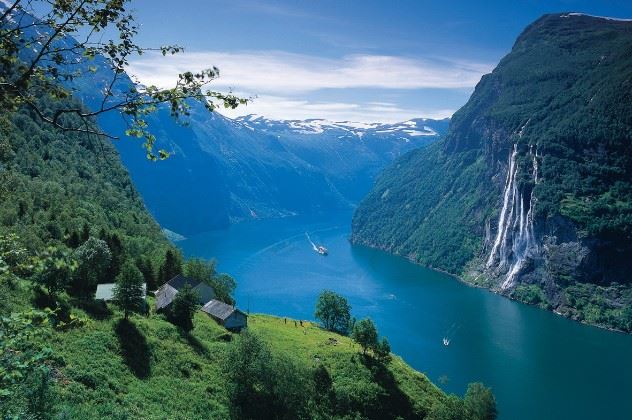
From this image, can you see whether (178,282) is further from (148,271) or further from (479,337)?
(479,337)

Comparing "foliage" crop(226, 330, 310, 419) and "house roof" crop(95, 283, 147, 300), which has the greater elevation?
"house roof" crop(95, 283, 147, 300)

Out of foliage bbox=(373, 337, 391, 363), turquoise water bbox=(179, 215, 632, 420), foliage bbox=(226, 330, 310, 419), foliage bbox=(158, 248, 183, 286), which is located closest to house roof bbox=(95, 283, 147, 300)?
foliage bbox=(226, 330, 310, 419)

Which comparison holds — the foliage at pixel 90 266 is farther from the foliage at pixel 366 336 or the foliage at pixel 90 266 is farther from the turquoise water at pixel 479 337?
the turquoise water at pixel 479 337

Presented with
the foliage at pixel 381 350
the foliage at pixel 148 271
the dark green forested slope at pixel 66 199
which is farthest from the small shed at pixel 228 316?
the foliage at pixel 381 350

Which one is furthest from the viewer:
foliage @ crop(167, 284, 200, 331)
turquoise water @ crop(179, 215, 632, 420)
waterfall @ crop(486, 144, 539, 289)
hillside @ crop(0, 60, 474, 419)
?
waterfall @ crop(486, 144, 539, 289)

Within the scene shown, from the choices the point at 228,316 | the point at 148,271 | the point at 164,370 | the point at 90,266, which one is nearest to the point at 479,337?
the point at 228,316

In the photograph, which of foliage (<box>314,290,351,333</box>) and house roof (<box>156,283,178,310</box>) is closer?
house roof (<box>156,283,178,310</box>)

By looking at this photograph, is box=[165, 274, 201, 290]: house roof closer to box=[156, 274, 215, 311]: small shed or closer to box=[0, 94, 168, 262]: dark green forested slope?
box=[156, 274, 215, 311]: small shed
